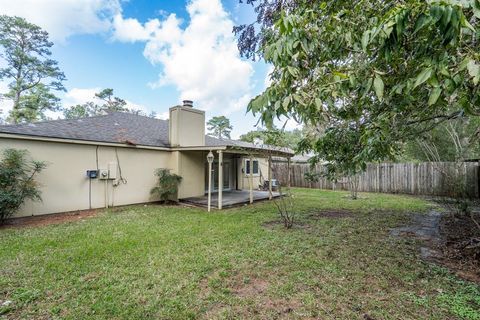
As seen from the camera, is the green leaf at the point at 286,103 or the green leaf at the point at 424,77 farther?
the green leaf at the point at 286,103

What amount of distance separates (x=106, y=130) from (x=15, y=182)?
3.75 metres

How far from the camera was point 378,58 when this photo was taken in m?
2.20

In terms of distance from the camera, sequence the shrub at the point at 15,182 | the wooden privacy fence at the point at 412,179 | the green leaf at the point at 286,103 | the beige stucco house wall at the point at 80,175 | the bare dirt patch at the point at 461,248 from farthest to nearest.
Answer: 1. the wooden privacy fence at the point at 412,179
2. the beige stucco house wall at the point at 80,175
3. the shrub at the point at 15,182
4. the bare dirt patch at the point at 461,248
5. the green leaf at the point at 286,103

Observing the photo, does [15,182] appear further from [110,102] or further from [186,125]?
[110,102]

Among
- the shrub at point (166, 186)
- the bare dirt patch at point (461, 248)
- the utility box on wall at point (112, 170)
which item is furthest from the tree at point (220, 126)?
the bare dirt patch at point (461, 248)

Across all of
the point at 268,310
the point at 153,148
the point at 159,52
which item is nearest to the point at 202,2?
the point at 159,52

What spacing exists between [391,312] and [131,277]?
11.3 ft

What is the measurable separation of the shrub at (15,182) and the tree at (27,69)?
18181 mm

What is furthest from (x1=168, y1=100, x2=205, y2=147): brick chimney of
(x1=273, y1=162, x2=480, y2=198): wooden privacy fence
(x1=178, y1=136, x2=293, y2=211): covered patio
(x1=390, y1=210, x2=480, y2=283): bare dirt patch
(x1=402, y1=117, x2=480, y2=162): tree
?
(x1=402, y1=117, x2=480, y2=162): tree

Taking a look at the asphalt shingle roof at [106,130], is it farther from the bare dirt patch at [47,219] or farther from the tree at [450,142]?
the tree at [450,142]

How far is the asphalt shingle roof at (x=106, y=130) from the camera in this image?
754 centimetres

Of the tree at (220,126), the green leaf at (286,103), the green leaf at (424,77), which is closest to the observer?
the green leaf at (424,77)

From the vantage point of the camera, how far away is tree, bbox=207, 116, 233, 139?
37.2m

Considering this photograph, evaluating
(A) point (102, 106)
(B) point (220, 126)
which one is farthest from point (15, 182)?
(B) point (220, 126)
